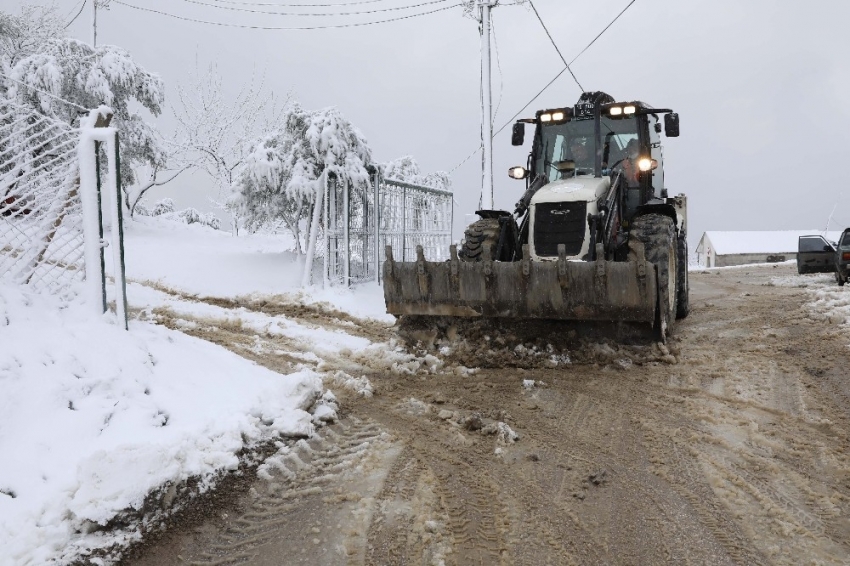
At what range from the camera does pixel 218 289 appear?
12.2 metres

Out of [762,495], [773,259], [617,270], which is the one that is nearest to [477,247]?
[617,270]

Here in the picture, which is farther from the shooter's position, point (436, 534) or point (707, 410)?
point (707, 410)

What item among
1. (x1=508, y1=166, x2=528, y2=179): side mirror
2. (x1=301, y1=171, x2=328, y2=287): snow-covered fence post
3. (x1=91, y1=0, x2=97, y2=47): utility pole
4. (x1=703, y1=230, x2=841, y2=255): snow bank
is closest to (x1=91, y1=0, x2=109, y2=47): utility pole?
(x1=91, y1=0, x2=97, y2=47): utility pole

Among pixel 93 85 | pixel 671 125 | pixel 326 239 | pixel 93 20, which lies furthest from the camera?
pixel 93 20

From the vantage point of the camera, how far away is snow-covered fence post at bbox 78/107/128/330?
4996mm

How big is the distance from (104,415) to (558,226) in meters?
4.85

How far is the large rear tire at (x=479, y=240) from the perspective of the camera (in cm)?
735

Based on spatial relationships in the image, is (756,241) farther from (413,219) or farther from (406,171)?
(413,219)

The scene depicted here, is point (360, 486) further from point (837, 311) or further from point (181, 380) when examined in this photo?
point (837, 311)

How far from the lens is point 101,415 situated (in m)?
3.78

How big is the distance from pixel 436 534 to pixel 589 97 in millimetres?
6507

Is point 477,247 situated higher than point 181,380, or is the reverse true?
point 477,247

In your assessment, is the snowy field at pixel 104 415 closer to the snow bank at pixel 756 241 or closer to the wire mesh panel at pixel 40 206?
the wire mesh panel at pixel 40 206

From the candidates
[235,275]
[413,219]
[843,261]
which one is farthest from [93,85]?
[843,261]
